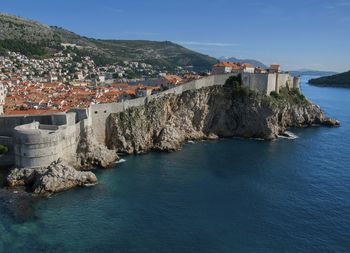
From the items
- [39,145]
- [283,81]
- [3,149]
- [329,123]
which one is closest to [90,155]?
[39,145]

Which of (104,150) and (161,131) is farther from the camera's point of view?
(161,131)

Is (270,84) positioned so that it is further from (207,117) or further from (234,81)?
(207,117)

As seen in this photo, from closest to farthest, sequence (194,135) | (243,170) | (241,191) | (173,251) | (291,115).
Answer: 1. (173,251)
2. (241,191)
3. (243,170)
4. (194,135)
5. (291,115)

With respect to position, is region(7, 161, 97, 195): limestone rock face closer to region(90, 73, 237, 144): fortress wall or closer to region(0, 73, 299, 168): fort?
region(0, 73, 299, 168): fort

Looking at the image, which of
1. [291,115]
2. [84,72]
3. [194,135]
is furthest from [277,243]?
[84,72]

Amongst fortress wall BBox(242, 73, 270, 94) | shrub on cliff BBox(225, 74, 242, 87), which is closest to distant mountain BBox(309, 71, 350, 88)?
fortress wall BBox(242, 73, 270, 94)

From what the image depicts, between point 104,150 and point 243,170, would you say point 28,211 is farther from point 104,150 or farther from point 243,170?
point 243,170

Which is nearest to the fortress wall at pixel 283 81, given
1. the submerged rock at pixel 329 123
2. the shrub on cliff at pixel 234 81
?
the submerged rock at pixel 329 123
